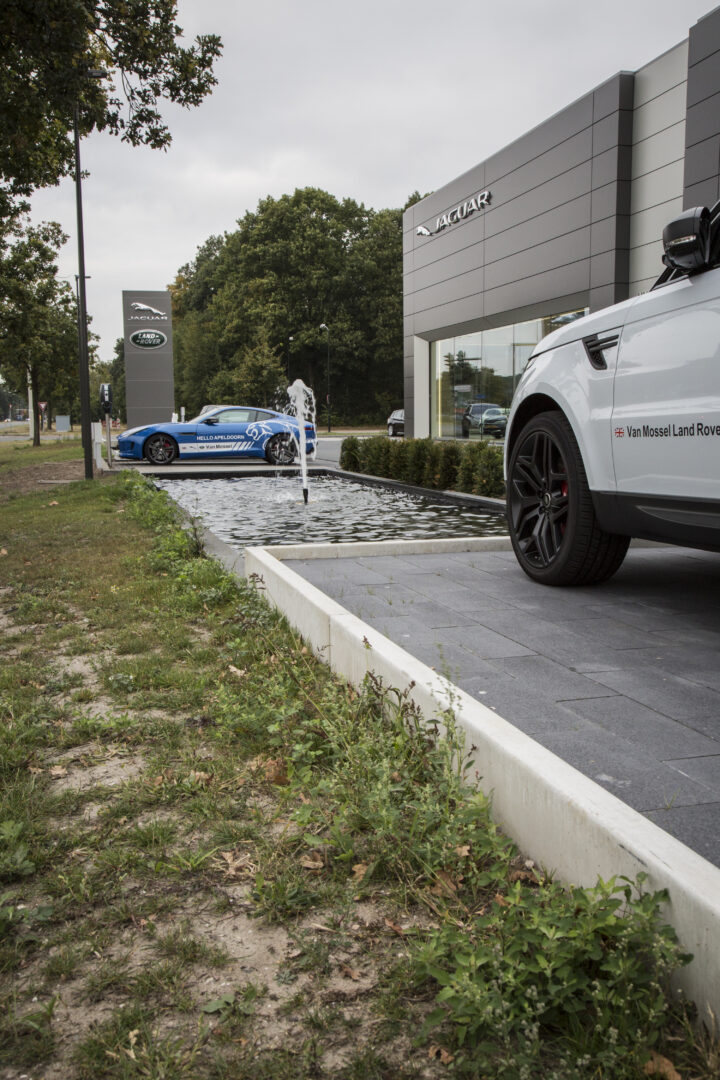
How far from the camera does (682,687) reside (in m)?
3.20

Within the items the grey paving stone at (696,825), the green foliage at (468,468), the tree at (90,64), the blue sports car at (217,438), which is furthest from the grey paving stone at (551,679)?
the blue sports car at (217,438)

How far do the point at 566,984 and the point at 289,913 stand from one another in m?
0.78

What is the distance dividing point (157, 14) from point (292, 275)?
62933 millimetres

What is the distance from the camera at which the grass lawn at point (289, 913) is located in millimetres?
1740

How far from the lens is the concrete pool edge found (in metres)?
1.70

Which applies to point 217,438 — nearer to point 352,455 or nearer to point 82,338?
point 352,455

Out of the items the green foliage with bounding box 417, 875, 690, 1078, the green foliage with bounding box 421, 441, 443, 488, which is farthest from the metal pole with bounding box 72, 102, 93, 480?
the green foliage with bounding box 417, 875, 690, 1078

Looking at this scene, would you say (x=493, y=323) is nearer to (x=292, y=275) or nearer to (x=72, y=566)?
(x=72, y=566)

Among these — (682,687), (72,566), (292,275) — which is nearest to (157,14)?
(72,566)

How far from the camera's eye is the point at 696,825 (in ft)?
7.13

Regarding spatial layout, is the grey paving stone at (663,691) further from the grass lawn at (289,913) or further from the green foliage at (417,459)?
the green foliage at (417,459)

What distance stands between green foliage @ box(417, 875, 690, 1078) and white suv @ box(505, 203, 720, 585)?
2120mm

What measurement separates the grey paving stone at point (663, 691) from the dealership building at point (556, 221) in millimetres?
14066

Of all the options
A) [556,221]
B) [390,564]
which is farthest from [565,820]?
[556,221]
